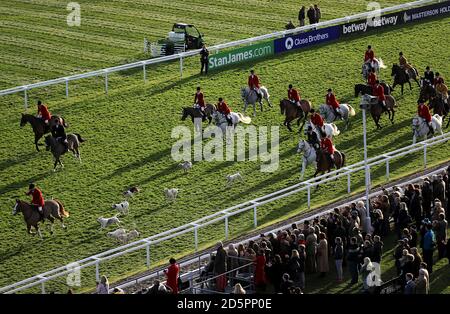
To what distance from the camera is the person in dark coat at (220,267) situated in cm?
2495

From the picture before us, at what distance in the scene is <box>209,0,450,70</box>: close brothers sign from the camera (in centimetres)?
4231

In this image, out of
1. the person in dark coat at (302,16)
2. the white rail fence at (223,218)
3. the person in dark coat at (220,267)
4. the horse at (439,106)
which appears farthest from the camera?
the person in dark coat at (302,16)

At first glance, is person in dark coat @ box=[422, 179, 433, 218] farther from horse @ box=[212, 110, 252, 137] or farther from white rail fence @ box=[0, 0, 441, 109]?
white rail fence @ box=[0, 0, 441, 109]

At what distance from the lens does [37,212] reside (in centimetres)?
2897

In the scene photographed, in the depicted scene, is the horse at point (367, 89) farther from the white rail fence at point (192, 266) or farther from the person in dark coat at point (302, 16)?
the person in dark coat at point (302, 16)

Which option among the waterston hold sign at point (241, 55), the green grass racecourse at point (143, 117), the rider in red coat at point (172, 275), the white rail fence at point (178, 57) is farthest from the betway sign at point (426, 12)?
the rider in red coat at point (172, 275)

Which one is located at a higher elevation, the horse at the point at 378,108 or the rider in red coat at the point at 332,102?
the rider in red coat at the point at 332,102

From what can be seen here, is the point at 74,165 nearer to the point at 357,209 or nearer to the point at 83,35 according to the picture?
the point at 357,209

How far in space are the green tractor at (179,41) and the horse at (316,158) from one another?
1308 cm

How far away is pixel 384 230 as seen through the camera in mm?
27703

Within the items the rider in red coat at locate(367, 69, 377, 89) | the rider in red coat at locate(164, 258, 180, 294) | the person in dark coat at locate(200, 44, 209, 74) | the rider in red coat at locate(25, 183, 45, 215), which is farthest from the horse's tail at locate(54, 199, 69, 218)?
the person in dark coat at locate(200, 44, 209, 74)

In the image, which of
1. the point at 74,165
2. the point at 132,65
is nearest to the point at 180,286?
the point at 74,165

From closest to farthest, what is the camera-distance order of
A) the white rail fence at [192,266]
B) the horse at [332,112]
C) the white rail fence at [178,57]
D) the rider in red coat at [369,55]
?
1. the white rail fence at [192,266]
2. the horse at [332,112]
3. the white rail fence at [178,57]
4. the rider in red coat at [369,55]
